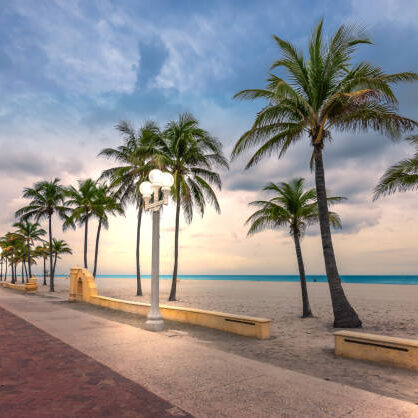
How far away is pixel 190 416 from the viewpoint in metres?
3.55

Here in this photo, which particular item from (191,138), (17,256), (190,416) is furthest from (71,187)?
(17,256)

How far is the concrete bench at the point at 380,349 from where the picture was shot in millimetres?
5777

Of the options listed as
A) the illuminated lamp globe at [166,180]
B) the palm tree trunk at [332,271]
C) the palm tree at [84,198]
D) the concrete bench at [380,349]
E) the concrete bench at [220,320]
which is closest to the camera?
the concrete bench at [380,349]

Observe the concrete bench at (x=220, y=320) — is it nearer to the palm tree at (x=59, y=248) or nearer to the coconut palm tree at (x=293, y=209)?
the coconut palm tree at (x=293, y=209)

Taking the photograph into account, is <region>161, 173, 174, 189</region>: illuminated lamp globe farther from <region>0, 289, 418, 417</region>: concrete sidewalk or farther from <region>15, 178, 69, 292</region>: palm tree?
<region>15, 178, 69, 292</region>: palm tree

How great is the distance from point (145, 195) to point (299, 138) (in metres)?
7.01

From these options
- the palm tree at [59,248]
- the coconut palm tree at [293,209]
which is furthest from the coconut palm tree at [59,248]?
the coconut palm tree at [293,209]

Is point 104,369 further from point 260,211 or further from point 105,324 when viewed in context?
point 260,211

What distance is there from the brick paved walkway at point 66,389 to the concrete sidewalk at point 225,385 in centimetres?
24

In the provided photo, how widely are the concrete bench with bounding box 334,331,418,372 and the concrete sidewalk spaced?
7.18 ft

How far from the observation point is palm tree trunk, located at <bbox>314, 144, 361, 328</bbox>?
11.6 metres

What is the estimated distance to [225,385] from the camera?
4484mm

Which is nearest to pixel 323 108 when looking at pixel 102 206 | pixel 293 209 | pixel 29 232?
pixel 293 209

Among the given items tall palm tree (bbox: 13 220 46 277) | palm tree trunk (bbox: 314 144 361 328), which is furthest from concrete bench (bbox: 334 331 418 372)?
tall palm tree (bbox: 13 220 46 277)
